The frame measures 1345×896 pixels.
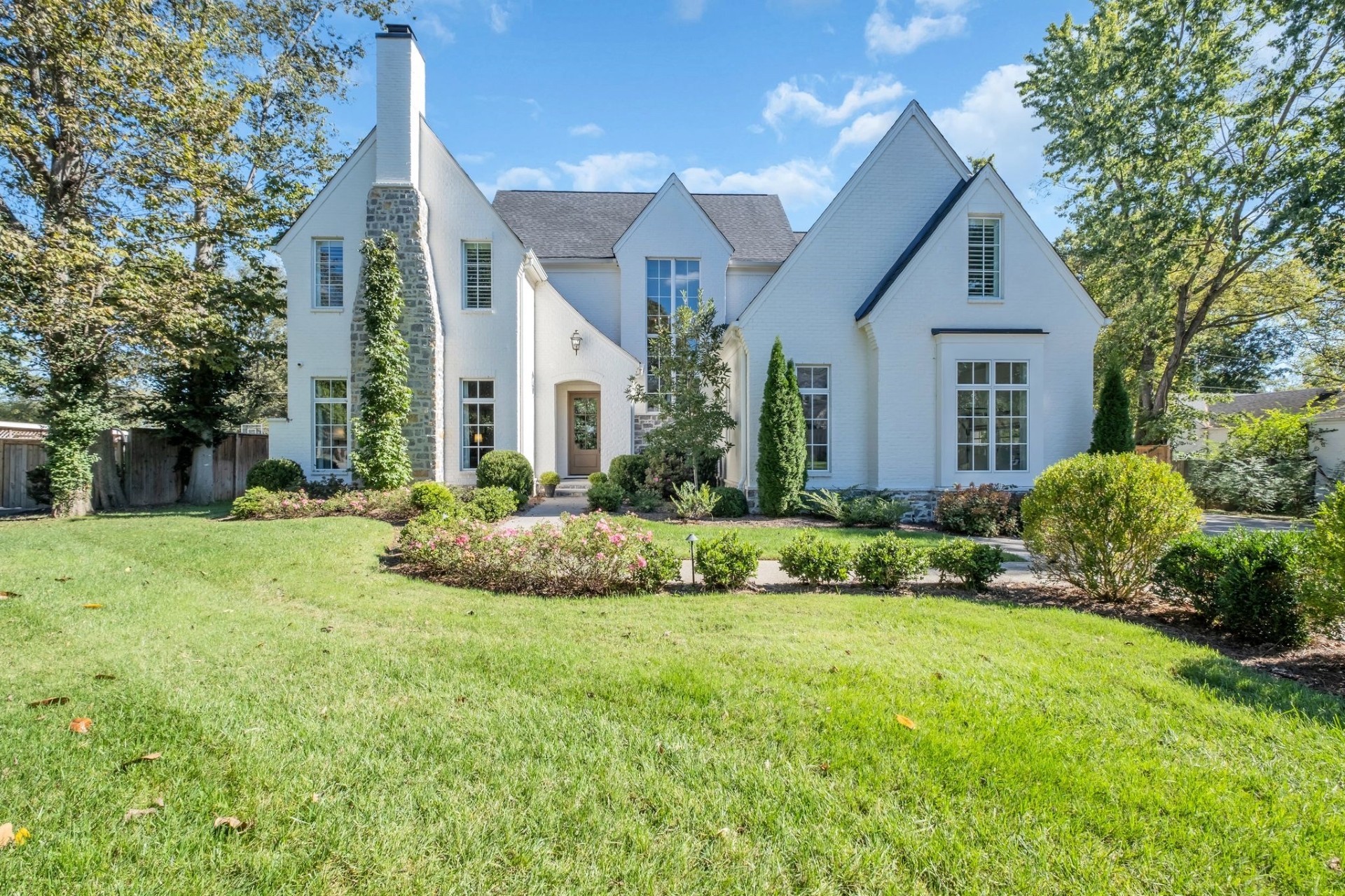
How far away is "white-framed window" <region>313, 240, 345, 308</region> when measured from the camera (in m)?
14.9

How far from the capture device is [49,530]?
10.2 metres

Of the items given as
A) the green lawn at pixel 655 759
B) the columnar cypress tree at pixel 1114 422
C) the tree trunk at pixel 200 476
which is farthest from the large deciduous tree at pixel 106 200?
the columnar cypress tree at pixel 1114 422

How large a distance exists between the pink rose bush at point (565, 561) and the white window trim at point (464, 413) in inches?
315

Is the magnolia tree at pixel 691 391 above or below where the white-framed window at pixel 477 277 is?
below

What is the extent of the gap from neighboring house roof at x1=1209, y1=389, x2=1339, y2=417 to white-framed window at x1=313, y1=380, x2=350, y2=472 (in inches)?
1068

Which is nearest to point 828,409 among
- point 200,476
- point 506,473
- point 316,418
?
point 506,473

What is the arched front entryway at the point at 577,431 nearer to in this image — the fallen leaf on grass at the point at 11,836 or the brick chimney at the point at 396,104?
the brick chimney at the point at 396,104

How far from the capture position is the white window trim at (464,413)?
15016mm

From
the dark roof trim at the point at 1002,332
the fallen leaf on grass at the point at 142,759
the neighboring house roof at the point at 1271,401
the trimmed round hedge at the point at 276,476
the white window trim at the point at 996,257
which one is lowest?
the fallen leaf on grass at the point at 142,759

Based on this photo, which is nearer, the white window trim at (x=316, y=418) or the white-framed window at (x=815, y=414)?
the white-framed window at (x=815, y=414)

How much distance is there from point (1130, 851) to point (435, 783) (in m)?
2.98

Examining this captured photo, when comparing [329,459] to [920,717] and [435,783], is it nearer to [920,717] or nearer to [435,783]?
[435,783]

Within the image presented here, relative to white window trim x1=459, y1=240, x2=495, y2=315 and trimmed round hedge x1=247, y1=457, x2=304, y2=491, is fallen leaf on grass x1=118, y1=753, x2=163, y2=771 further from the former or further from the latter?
white window trim x1=459, y1=240, x2=495, y2=315

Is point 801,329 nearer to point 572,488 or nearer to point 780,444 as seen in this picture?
point 780,444
